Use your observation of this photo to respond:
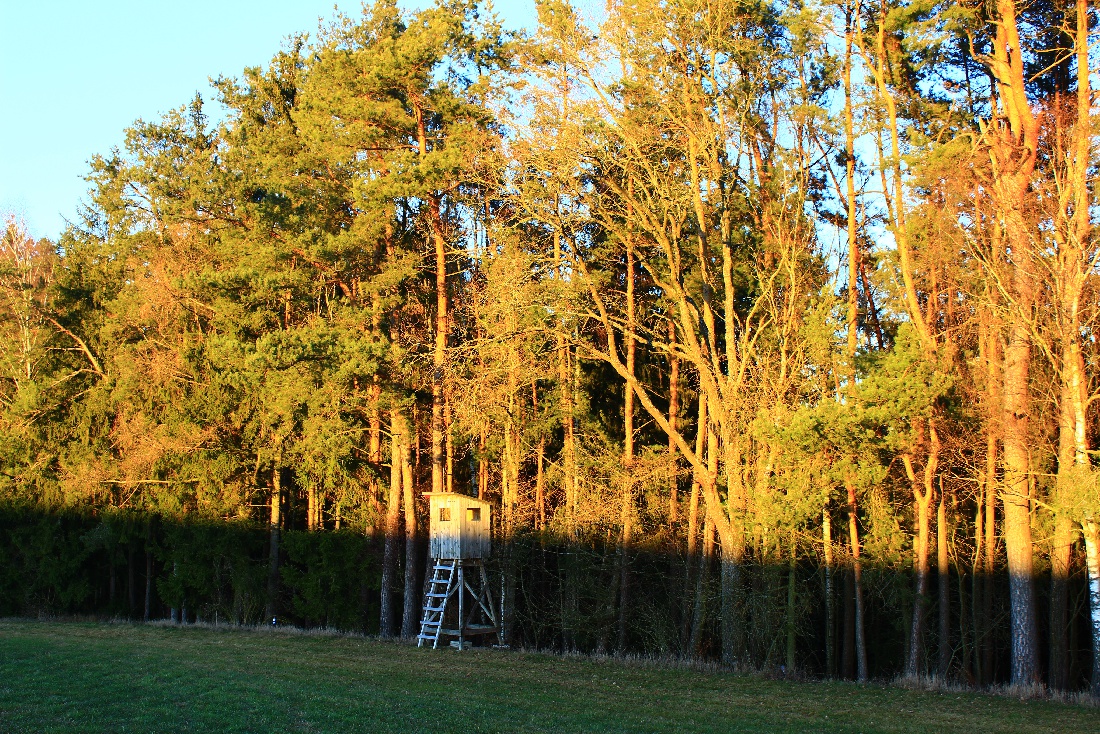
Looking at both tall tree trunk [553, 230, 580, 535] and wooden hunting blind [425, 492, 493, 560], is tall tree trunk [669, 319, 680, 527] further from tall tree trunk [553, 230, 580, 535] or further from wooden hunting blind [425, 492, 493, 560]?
wooden hunting blind [425, 492, 493, 560]

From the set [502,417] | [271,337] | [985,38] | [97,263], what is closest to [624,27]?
[985,38]

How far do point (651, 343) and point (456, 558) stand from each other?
21.0 feet

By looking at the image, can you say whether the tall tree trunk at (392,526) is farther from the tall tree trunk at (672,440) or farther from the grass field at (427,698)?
the tall tree trunk at (672,440)

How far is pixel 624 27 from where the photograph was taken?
19391mm

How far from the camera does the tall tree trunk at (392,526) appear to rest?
23.4m

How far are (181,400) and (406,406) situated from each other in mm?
8446

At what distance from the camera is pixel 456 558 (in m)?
21.0

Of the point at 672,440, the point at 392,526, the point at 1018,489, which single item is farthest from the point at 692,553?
the point at 392,526

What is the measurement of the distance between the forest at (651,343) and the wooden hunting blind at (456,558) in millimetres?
809

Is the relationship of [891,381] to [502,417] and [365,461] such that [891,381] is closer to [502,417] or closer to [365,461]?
[502,417]

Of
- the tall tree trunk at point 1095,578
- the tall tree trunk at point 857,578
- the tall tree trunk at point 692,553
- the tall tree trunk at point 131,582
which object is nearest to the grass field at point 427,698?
the tall tree trunk at point 1095,578

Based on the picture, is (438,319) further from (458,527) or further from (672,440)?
(672,440)

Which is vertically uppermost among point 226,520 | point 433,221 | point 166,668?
point 433,221

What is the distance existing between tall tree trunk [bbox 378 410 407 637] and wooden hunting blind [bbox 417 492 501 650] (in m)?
2.46
